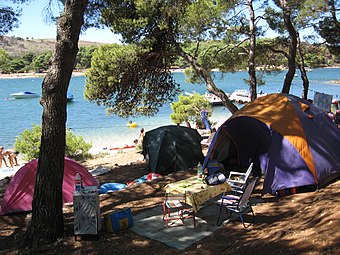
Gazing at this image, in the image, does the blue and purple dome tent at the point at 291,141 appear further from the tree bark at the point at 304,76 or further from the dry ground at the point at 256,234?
the tree bark at the point at 304,76

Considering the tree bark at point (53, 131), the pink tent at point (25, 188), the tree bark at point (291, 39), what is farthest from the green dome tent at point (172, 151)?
the tree bark at point (53, 131)

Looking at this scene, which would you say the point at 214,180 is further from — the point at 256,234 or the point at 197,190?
the point at 256,234

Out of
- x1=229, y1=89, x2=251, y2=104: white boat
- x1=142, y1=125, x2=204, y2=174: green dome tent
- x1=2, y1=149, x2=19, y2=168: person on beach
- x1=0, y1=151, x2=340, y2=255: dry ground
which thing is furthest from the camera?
x1=229, y1=89, x2=251, y2=104: white boat

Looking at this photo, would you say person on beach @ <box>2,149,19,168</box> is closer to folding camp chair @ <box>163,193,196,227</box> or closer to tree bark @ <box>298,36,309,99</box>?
folding camp chair @ <box>163,193,196,227</box>

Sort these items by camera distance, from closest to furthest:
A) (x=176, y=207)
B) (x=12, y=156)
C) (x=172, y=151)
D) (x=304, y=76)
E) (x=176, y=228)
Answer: (x=176, y=228)
(x=176, y=207)
(x=172, y=151)
(x=304, y=76)
(x=12, y=156)

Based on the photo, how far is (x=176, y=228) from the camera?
5.39m

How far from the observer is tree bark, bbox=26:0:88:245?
16.3 ft

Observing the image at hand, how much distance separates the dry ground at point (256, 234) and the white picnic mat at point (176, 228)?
4.7 inches

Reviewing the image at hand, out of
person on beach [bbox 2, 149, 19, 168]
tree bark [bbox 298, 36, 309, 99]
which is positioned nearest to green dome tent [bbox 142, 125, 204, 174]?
tree bark [bbox 298, 36, 309, 99]

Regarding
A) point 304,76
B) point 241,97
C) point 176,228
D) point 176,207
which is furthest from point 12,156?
point 241,97

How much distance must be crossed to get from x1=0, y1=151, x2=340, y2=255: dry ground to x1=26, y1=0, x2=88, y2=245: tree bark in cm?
32

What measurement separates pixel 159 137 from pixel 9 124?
2639 cm

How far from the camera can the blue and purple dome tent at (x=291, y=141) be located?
6.54 metres

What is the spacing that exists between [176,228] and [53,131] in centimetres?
225
